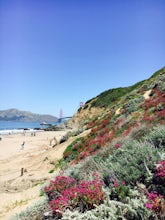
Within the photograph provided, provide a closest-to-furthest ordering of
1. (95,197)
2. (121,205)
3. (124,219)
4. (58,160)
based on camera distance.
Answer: (124,219) < (121,205) < (95,197) < (58,160)

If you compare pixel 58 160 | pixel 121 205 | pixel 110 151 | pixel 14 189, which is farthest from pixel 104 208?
pixel 58 160

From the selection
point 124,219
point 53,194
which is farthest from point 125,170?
point 53,194

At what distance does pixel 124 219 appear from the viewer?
317 centimetres

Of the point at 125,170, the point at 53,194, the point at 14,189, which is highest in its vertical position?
the point at 125,170

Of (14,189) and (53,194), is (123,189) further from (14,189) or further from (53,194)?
(14,189)

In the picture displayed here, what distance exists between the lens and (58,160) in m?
16.5

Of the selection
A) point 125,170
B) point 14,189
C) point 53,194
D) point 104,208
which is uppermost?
point 125,170

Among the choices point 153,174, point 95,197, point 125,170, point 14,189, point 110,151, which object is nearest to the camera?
point 95,197

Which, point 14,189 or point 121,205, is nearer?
point 121,205

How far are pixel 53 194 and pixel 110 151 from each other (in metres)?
3.63

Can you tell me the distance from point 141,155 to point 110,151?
3.28 metres

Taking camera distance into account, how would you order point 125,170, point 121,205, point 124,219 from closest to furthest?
1. point 124,219
2. point 121,205
3. point 125,170

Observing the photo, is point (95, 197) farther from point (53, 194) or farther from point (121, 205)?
point (53, 194)

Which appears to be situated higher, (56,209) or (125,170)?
(125,170)
